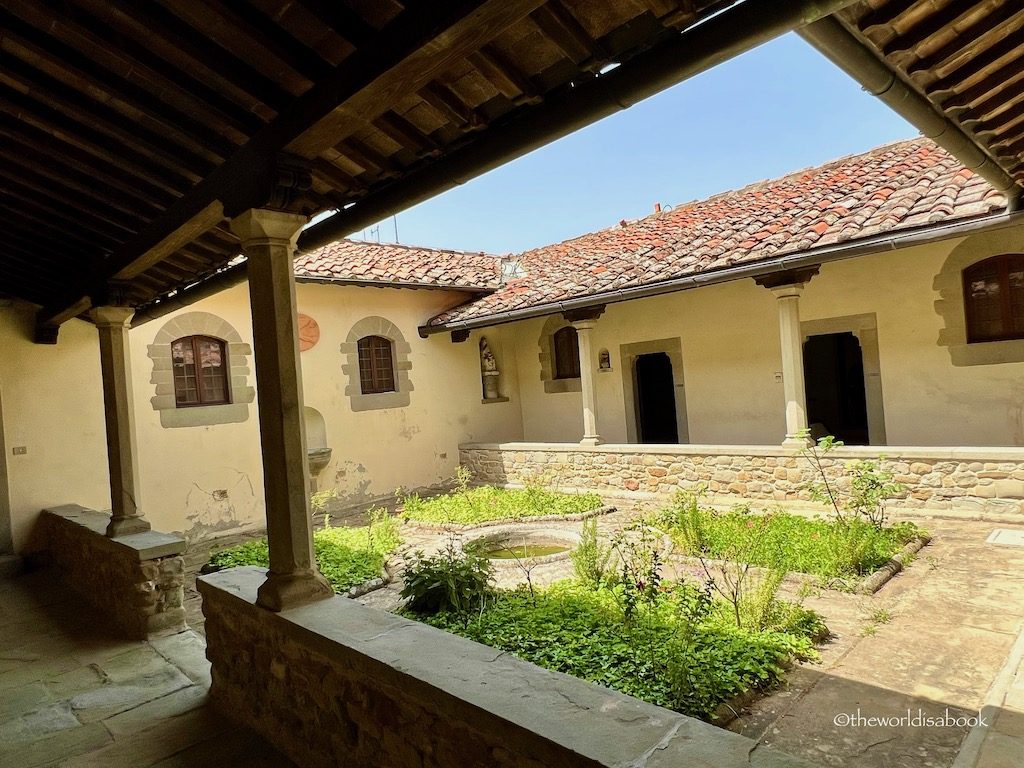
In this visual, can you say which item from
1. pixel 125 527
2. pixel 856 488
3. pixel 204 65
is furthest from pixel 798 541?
pixel 125 527

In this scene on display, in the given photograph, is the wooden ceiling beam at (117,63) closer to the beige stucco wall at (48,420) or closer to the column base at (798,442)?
the beige stucco wall at (48,420)

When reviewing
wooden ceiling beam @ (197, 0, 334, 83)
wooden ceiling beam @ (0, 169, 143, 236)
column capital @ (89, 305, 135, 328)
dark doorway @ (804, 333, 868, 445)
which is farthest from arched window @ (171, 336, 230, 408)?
dark doorway @ (804, 333, 868, 445)

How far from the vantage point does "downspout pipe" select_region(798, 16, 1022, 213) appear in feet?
6.87

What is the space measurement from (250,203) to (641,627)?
3.28 metres

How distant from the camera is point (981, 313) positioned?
23.3 ft

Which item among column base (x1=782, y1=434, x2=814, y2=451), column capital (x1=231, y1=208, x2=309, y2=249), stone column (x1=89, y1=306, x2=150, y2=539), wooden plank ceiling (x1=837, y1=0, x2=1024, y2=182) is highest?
wooden plank ceiling (x1=837, y1=0, x2=1024, y2=182)

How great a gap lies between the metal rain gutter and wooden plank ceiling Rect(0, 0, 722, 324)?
5030mm

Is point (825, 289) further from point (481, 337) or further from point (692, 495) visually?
point (481, 337)

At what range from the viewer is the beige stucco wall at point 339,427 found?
25.4ft

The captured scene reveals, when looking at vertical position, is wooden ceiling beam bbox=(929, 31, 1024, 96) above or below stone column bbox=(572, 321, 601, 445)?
above

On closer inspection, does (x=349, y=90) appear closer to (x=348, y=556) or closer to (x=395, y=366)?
(x=348, y=556)

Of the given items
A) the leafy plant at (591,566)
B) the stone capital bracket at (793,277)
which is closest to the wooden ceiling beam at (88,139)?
the leafy plant at (591,566)

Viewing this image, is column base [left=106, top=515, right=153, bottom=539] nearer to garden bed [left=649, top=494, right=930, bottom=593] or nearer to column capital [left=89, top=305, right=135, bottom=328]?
column capital [left=89, top=305, right=135, bottom=328]

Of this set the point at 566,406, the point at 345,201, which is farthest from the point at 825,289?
the point at 345,201
